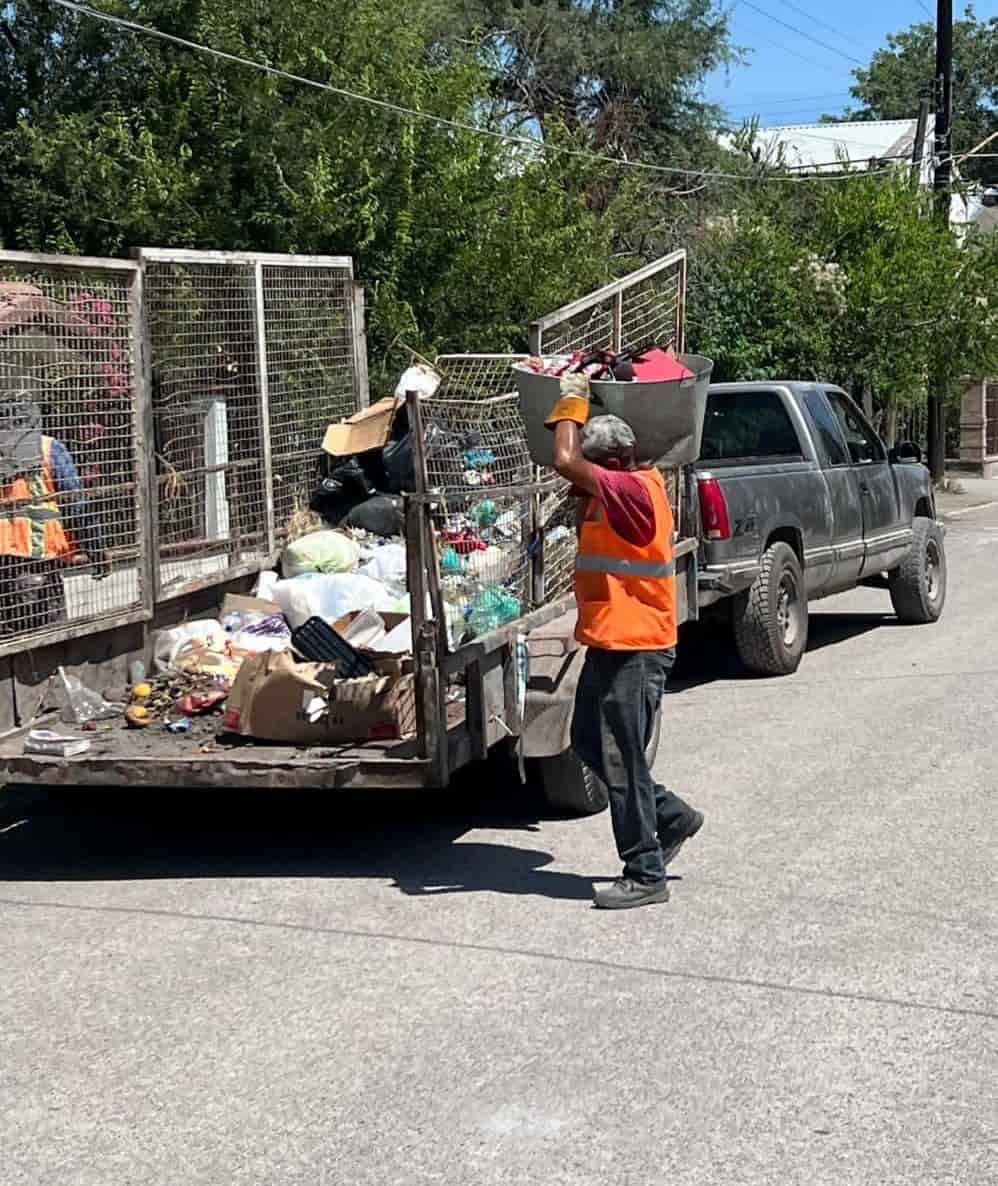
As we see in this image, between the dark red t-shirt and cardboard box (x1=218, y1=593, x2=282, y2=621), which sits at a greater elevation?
the dark red t-shirt

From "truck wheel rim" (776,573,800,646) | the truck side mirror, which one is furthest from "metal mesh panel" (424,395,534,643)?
the truck side mirror

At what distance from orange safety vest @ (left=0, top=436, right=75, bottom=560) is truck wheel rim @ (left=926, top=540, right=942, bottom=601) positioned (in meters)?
7.99

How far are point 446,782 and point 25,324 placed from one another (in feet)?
8.80

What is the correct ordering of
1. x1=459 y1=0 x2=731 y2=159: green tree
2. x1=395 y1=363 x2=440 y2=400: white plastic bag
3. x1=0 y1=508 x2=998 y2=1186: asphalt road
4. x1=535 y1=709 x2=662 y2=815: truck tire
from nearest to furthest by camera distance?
x1=0 y1=508 x2=998 y2=1186: asphalt road
x1=535 y1=709 x2=662 y2=815: truck tire
x1=395 y1=363 x2=440 y2=400: white plastic bag
x1=459 y1=0 x2=731 y2=159: green tree

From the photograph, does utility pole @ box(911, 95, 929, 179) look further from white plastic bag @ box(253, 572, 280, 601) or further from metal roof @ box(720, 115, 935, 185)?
white plastic bag @ box(253, 572, 280, 601)

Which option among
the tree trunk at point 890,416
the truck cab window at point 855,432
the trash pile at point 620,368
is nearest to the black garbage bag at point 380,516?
the trash pile at point 620,368

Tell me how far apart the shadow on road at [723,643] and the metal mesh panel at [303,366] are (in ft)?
9.71

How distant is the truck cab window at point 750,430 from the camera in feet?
38.5

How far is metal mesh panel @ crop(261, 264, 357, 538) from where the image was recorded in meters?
9.19

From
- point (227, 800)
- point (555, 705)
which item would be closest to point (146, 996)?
point (555, 705)

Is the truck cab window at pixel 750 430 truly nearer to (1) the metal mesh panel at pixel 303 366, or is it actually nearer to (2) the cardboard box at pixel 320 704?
(1) the metal mesh panel at pixel 303 366

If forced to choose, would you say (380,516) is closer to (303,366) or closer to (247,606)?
(303,366)

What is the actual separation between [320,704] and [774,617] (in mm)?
4717

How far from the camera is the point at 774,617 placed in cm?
1081
